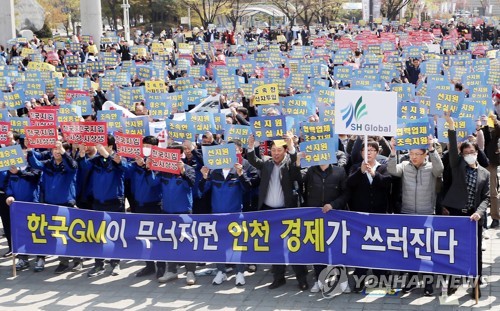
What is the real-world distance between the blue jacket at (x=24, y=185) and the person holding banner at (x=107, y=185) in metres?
0.85

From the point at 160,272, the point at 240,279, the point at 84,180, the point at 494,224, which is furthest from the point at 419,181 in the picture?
the point at 84,180

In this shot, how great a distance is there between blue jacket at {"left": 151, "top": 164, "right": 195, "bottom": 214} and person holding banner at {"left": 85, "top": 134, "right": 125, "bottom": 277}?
681 mm

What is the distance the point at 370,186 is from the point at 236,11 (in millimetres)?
55295

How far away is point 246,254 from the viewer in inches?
369

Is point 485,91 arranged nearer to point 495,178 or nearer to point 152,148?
point 495,178

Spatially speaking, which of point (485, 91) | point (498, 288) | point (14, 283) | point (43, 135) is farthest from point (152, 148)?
point (485, 91)

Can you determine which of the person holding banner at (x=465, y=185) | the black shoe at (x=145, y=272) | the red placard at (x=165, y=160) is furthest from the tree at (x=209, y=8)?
the person holding banner at (x=465, y=185)

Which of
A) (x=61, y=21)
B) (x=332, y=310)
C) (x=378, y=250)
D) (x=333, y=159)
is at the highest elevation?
(x=61, y=21)

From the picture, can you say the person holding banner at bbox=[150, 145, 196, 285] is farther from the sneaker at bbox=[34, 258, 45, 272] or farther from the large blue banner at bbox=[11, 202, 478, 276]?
the sneaker at bbox=[34, 258, 45, 272]

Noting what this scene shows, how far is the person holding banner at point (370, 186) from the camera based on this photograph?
896 cm

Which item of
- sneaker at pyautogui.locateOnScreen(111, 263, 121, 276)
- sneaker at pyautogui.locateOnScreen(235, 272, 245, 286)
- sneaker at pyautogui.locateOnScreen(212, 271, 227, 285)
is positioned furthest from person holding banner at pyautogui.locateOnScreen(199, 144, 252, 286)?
sneaker at pyautogui.locateOnScreen(111, 263, 121, 276)

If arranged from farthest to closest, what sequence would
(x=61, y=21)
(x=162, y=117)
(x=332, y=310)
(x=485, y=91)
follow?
(x=61, y=21) < (x=162, y=117) < (x=485, y=91) < (x=332, y=310)

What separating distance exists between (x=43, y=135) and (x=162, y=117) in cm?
441

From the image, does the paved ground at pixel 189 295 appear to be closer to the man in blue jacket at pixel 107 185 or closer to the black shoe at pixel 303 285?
the black shoe at pixel 303 285
